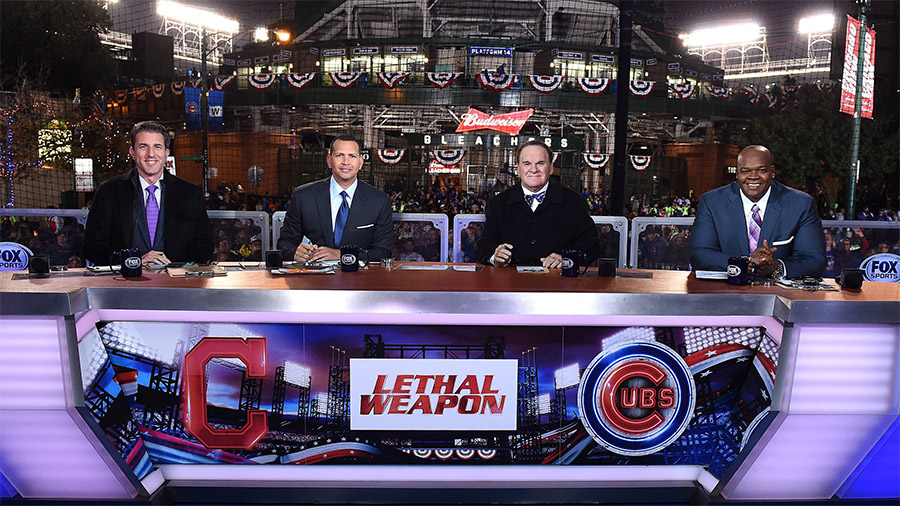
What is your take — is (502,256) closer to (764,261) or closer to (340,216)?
(340,216)

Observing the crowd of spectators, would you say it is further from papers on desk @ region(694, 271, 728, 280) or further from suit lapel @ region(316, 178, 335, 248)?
papers on desk @ region(694, 271, 728, 280)

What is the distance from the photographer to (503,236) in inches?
148

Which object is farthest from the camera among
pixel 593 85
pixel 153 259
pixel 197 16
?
pixel 197 16

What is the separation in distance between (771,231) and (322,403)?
93.5 inches

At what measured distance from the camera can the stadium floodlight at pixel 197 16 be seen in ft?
124

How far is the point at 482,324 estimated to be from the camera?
7.82ft

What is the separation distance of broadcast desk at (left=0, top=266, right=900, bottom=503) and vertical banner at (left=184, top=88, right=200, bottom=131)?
63.1 ft

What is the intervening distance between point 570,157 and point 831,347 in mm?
24634

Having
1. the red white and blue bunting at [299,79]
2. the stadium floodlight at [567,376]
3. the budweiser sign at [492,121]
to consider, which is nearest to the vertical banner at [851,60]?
the stadium floodlight at [567,376]

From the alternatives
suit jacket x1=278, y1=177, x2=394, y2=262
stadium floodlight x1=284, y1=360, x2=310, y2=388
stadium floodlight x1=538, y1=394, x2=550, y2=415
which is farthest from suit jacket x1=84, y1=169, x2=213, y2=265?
stadium floodlight x1=538, y1=394, x2=550, y2=415

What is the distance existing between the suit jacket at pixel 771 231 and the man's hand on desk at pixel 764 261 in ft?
0.97

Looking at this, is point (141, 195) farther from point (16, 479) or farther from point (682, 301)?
point (682, 301)

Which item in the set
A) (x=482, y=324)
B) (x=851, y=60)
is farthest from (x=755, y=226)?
(x=851, y=60)

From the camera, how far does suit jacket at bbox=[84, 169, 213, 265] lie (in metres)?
3.45
